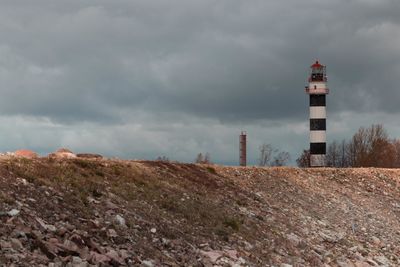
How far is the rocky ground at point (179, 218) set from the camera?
13109 mm

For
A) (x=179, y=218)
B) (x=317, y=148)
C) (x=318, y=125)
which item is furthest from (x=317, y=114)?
(x=179, y=218)

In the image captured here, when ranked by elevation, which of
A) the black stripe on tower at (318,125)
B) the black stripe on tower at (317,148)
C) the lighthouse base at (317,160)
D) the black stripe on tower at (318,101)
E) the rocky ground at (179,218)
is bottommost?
the rocky ground at (179,218)

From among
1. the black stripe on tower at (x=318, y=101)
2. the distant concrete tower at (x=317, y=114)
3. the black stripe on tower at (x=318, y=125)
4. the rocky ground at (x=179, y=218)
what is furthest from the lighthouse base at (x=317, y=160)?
the rocky ground at (x=179, y=218)

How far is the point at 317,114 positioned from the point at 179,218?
37.0 metres

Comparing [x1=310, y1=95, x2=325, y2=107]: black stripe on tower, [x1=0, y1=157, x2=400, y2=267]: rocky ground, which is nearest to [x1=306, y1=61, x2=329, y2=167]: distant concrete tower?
[x1=310, y1=95, x2=325, y2=107]: black stripe on tower

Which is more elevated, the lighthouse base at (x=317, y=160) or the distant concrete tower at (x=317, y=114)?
the distant concrete tower at (x=317, y=114)

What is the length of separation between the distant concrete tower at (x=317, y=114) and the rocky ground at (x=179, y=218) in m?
21.5

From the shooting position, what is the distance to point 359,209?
28625mm

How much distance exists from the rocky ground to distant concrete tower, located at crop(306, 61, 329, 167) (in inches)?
847

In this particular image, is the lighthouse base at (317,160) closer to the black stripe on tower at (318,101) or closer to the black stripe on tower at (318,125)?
the black stripe on tower at (318,125)

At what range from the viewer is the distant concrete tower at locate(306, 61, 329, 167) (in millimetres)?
52263

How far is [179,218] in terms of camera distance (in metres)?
18.1

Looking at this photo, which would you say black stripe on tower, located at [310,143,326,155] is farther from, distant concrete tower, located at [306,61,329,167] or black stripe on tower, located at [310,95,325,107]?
black stripe on tower, located at [310,95,325,107]

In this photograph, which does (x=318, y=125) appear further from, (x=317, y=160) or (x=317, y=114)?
(x=317, y=160)
